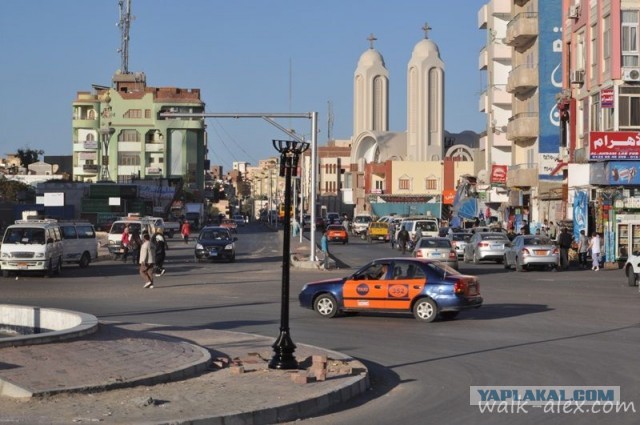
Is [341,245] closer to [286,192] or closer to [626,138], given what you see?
[626,138]

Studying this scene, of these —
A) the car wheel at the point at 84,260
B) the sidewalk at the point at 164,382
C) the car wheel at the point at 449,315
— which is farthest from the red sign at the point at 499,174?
the sidewalk at the point at 164,382

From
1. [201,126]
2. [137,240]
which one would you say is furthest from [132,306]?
[201,126]

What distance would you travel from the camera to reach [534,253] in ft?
144

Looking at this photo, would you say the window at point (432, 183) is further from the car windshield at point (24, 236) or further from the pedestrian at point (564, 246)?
the car windshield at point (24, 236)

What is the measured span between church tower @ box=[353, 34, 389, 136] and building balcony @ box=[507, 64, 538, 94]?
267ft

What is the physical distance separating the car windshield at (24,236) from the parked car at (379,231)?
4612cm

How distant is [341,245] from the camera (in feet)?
250

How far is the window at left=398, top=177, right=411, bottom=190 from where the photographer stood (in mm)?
134625

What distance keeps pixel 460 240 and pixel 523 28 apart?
1957 cm

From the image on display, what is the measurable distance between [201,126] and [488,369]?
13940cm

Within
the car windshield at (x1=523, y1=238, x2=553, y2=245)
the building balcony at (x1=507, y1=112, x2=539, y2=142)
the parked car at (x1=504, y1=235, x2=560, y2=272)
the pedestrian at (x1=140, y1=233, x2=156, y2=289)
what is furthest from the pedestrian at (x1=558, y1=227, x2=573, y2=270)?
the building balcony at (x1=507, y1=112, x2=539, y2=142)

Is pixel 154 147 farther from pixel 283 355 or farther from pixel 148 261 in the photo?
pixel 283 355

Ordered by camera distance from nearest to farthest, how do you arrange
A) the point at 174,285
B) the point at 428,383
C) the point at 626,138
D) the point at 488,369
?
the point at 428,383 → the point at 488,369 → the point at 174,285 → the point at 626,138

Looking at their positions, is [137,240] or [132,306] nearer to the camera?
[132,306]
